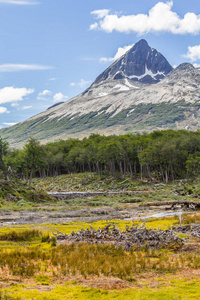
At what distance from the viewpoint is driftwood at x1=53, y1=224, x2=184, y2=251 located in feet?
69.4

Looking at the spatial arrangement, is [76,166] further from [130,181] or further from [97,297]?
[97,297]

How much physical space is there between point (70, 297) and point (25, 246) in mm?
10670

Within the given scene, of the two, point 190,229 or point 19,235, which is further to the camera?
point 190,229

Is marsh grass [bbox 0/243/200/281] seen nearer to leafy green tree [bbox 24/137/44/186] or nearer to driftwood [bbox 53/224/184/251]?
driftwood [bbox 53/224/184/251]

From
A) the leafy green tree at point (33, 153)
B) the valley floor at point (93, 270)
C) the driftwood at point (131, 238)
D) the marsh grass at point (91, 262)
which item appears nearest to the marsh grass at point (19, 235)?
the valley floor at point (93, 270)

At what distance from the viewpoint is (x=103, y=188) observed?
90938 mm

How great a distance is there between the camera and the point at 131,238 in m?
22.1

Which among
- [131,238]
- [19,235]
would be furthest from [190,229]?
[19,235]

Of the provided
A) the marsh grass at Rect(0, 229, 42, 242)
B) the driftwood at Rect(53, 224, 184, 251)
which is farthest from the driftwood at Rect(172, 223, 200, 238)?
the marsh grass at Rect(0, 229, 42, 242)

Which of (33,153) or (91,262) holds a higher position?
(33,153)

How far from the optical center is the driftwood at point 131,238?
2116cm

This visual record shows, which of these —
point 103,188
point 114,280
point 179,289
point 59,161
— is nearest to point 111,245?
point 114,280

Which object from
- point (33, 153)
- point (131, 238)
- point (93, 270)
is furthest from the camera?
point (33, 153)

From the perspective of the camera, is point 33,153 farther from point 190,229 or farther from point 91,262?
point 91,262
